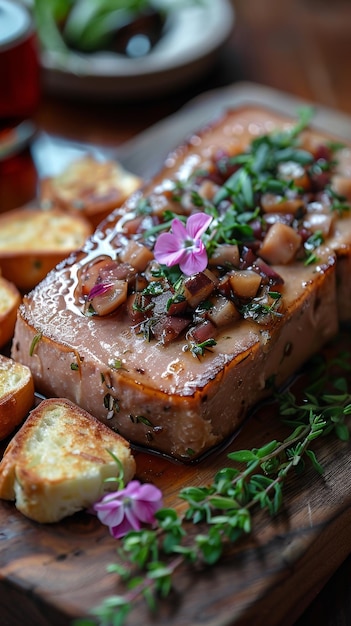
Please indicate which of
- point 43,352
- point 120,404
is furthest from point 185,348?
point 43,352

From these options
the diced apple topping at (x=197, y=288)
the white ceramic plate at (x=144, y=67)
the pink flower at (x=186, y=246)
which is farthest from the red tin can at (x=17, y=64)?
the diced apple topping at (x=197, y=288)

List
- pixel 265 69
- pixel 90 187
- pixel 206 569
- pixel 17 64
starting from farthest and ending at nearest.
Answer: pixel 265 69, pixel 17 64, pixel 90 187, pixel 206 569

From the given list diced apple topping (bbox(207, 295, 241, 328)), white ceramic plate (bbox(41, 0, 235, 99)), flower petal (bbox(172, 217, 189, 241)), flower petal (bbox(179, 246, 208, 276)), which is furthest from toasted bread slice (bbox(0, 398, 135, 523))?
white ceramic plate (bbox(41, 0, 235, 99))

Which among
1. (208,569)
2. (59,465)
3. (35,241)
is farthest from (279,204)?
(208,569)

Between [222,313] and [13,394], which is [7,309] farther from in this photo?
[222,313]

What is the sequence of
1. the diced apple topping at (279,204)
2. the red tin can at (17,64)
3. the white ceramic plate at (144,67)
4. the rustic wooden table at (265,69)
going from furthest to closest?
the rustic wooden table at (265,69) < the white ceramic plate at (144,67) < the red tin can at (17,64) < the diced apple topping at (279,204)

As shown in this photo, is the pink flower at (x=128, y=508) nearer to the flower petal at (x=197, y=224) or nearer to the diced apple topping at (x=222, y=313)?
the diced apple topping at (x=222, y=313)

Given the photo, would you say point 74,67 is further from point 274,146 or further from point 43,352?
point 43,352

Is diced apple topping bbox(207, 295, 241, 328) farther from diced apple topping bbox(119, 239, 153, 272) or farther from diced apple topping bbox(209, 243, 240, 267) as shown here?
diced apple topping bbox(119, 239, 153, 272)
